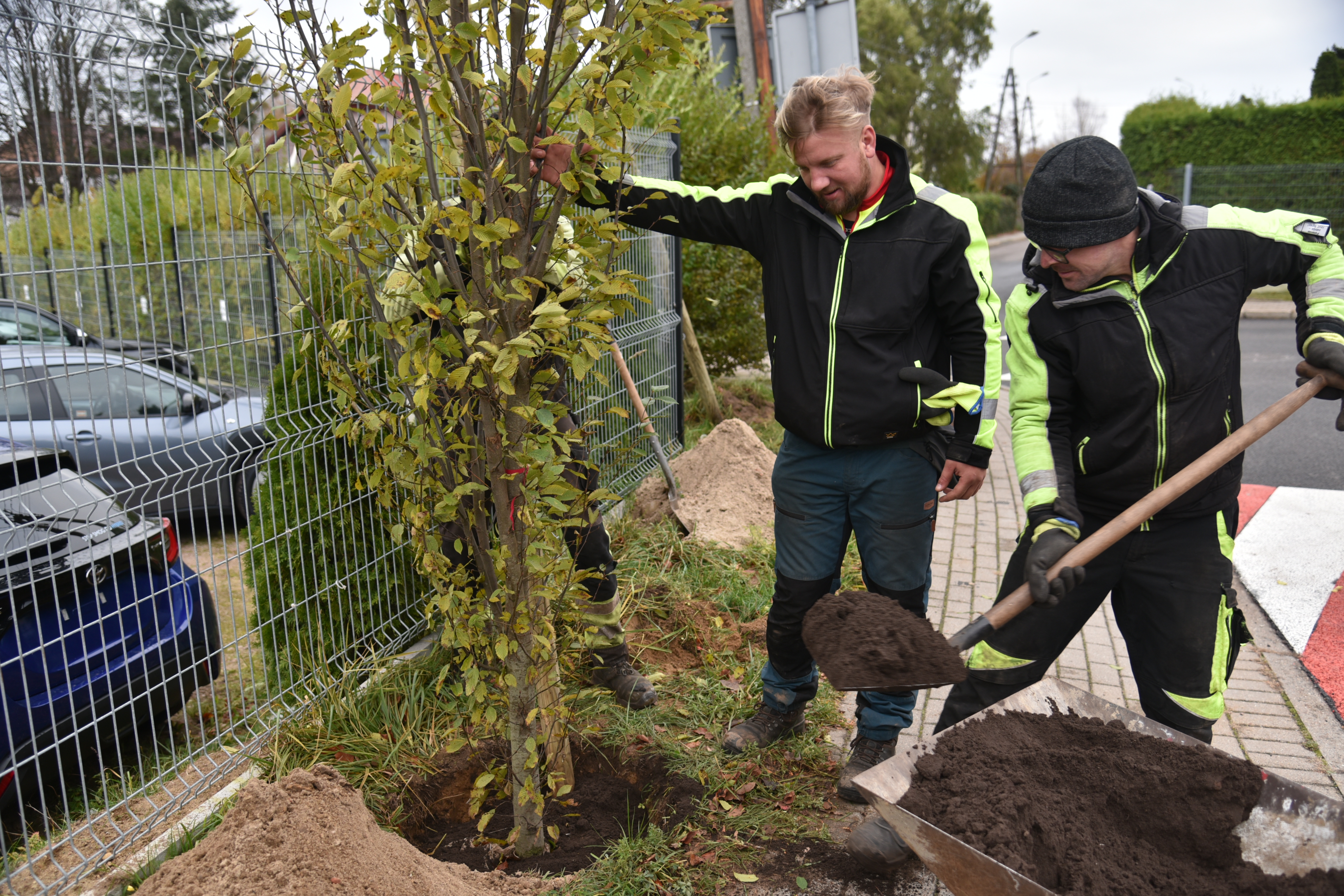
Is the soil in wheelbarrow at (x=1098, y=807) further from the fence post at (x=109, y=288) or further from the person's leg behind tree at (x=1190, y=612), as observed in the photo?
the fence post at (x=109, y=288)

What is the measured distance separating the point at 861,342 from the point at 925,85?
142 feet

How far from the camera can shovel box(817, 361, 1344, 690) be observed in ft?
8.21

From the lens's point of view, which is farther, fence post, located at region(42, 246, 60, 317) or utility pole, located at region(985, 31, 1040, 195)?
utility pole, located at region(985, 31, 1040, 195)

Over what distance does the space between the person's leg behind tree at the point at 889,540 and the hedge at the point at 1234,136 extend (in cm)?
2077

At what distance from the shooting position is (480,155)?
85.2 inches

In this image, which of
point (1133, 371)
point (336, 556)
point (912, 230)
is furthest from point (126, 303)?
point (1133, 371)

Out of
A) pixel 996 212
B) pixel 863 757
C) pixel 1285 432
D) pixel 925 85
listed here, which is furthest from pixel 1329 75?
pixel 863 757

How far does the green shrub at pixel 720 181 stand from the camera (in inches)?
313

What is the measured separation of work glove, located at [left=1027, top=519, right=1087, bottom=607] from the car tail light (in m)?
2.74

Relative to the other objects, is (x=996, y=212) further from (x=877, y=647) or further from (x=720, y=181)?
(x=877, y=647)

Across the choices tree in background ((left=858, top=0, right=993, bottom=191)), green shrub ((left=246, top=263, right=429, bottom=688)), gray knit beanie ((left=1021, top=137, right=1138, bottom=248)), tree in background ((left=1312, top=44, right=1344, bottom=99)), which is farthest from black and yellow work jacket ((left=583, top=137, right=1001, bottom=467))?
tree in background ((left=858, top=0, right=993, bottom=191))

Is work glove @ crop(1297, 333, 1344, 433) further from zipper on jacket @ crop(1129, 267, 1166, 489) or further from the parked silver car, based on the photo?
the parked silver car

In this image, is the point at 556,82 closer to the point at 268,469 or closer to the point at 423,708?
the point at 268,469

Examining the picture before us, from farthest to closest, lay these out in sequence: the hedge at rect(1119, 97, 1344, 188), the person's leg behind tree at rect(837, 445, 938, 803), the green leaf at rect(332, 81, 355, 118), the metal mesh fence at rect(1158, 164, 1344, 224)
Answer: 1. the hedge at rect(1119, 97, 1344, 188)
2. the metal mesh fence at rect(1158, 164, 1344, 224)
3. the person's leg behind tree at rect(837, 445, 938, 803)
4. the green leaf at rect(332, 81, 355, 118)
